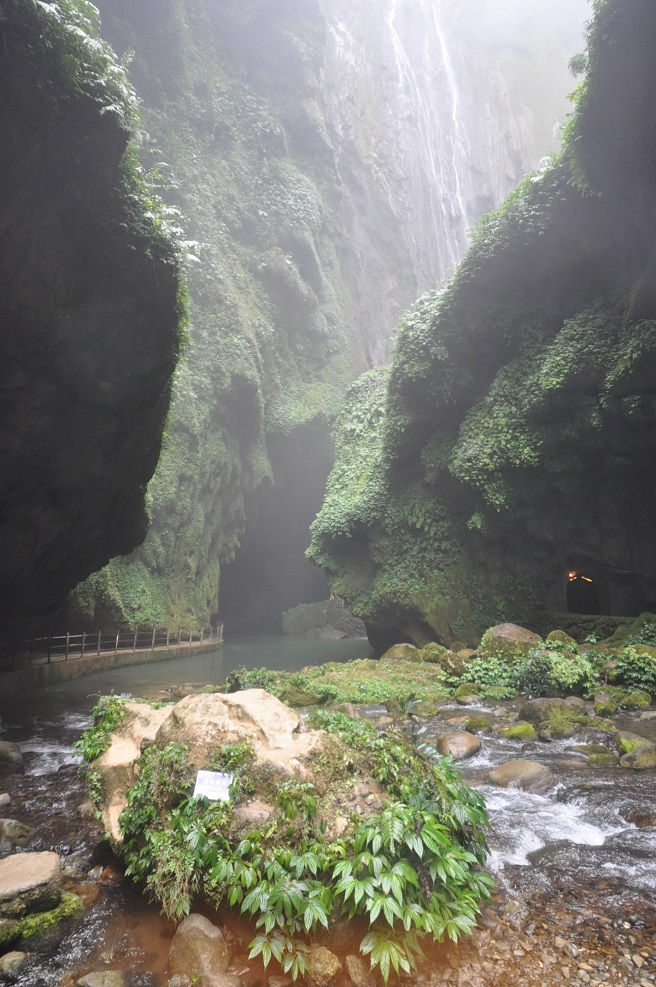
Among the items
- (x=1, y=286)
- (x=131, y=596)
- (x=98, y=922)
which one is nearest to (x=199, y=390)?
(x=131, y=596)

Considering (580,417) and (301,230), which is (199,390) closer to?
(301,230)

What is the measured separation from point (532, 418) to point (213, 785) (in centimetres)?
1390

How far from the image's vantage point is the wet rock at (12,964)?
10.7ft

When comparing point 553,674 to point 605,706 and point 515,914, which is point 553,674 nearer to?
point 605,706

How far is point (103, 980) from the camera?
10.3 ft

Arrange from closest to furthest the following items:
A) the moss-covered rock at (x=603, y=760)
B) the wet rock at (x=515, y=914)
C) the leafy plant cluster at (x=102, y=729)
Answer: the wet rock at (x=515, y=914), the leafy plant cluster at (x=102, y=729), the moss-covered rock at (x=603, y=760)

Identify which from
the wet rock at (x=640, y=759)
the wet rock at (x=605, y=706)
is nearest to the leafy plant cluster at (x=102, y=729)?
the wet rock at (x=640, y=759)

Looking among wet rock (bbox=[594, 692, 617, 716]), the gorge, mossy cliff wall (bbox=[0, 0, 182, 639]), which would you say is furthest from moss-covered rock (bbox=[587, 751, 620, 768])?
the gorge

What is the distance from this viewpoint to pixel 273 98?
3127 cm

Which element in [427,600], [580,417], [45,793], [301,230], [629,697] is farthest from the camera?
[301,230]

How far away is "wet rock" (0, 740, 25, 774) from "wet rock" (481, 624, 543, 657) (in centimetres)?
980

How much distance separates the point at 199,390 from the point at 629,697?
62.4ft

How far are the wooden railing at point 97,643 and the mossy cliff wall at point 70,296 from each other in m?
4.19

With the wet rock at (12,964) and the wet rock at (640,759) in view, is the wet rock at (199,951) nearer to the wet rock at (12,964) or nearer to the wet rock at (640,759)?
the wet rock at (12,964)
